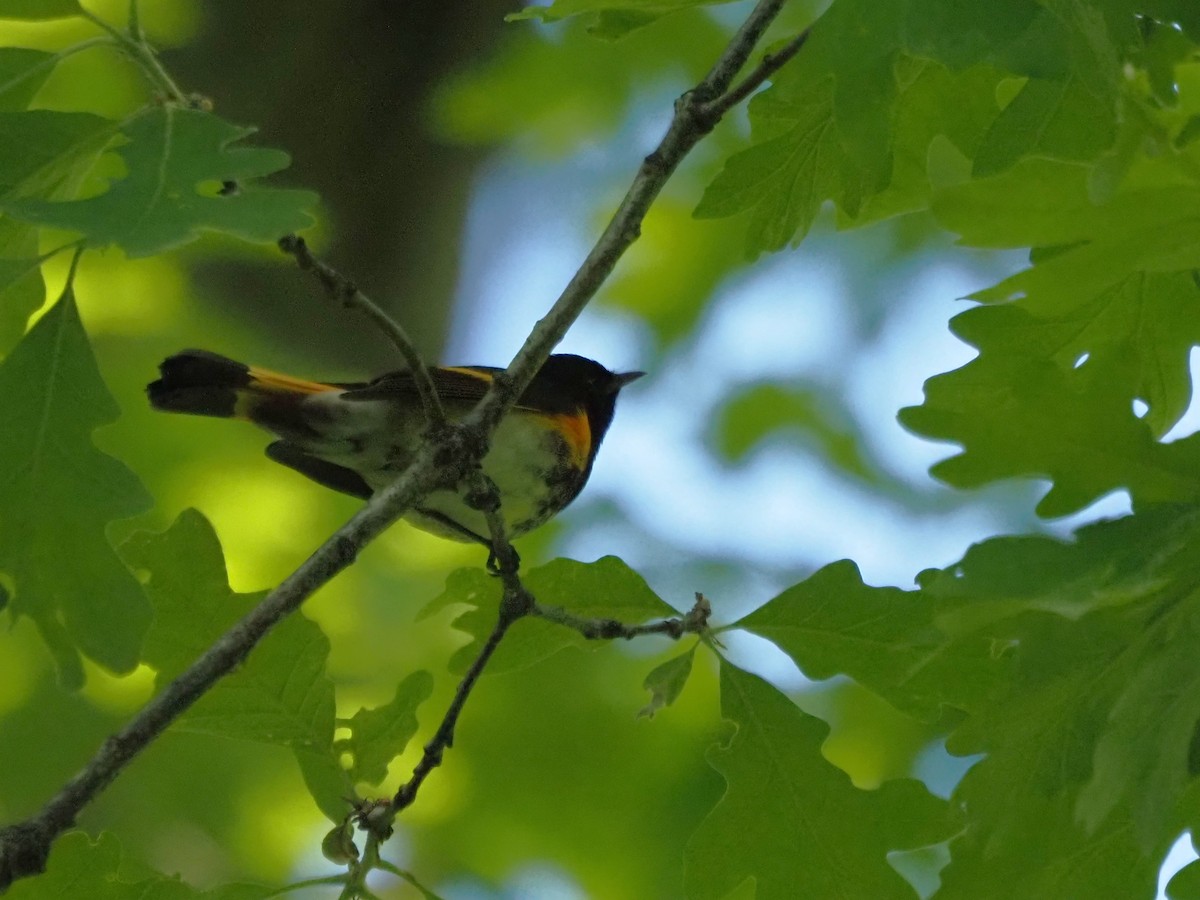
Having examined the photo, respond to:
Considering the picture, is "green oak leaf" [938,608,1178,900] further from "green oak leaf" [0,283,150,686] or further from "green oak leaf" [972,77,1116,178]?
"green oak leaf" [0,283,150,686]

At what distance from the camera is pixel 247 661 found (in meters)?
1.92

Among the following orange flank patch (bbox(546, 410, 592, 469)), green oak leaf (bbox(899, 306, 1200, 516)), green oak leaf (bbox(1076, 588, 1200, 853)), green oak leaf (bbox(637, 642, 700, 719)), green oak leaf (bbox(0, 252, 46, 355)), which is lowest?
green oak leaf (bbox(1076, 588, 1200, 853))

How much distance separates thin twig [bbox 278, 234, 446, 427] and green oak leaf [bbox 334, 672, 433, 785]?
546 millimetres

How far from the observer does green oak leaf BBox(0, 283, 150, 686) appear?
1493 millimetres

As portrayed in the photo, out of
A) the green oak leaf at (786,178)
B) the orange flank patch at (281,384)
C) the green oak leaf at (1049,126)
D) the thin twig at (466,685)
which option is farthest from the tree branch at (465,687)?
the orange flank patch at (281,384)

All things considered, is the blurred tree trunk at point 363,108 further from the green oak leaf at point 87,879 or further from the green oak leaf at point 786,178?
the green oak leaf at point 87,879

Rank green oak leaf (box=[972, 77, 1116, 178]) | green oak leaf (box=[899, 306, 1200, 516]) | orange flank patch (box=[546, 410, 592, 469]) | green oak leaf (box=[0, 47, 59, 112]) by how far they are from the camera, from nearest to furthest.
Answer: green oak leaf (box=[899, 306, 1200, 516]) < green oak leaf (box=[972, 77, 1116, 178]) < green oak leaf (box=[0, 47, 59, 112]) < orange flank patch (box=[546, 410, 592, 469])

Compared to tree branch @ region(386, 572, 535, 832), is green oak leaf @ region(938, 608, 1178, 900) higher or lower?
lower

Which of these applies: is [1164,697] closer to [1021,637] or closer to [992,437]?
[1021,637]

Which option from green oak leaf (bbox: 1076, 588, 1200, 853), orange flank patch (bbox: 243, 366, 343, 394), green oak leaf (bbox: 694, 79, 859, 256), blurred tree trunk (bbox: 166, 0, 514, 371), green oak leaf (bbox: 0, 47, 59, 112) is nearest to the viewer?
green oak leaf (bbox: 1076, 588, 1200, 853)

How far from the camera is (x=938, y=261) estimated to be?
550 cm

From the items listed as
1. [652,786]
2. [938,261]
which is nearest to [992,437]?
[652,786]

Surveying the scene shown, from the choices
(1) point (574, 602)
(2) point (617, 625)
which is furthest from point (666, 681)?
(1) point (574, 602)

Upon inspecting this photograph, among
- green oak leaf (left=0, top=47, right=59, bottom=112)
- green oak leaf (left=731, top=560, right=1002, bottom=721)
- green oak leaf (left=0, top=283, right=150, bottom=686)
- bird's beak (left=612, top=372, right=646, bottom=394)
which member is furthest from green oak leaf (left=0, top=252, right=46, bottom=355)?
bird's beak (left=612, top=372, right=646, bottom=394)
